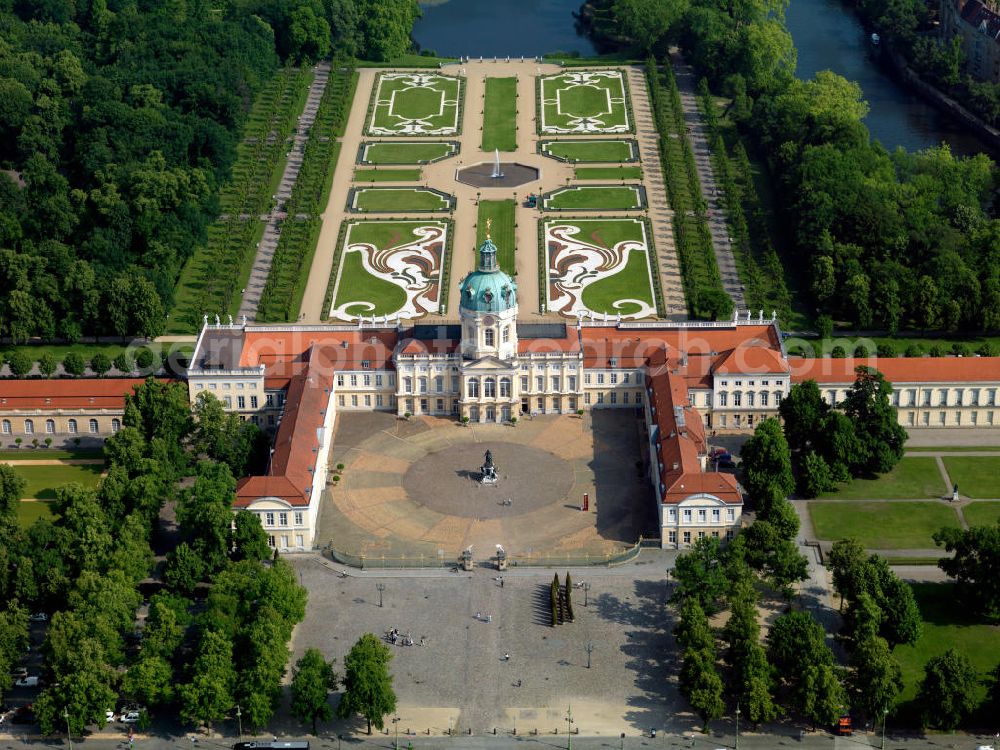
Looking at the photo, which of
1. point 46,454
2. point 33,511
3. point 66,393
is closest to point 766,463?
point 33,511

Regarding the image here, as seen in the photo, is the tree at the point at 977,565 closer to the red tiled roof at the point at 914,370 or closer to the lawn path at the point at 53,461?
the red tiled roof at the point at 914,370

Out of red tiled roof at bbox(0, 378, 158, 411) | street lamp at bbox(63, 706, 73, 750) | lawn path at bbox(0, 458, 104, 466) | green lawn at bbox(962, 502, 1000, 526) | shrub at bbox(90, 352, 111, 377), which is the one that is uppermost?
shrub at bbox(90, 352, 111, 377)

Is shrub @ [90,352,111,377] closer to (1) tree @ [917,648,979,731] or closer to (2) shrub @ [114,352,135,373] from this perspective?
(2) shrub @ [114,352,135,373]

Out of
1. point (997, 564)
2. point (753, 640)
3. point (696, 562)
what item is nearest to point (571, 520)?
point (696, 562)

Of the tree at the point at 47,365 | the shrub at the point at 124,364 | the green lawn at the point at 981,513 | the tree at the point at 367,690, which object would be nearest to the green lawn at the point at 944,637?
the green lawn at the point at 981,513

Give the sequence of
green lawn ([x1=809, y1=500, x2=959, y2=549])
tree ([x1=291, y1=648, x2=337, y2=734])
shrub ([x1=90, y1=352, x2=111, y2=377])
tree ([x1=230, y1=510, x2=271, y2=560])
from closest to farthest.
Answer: tree ([x1=291, y1=648, x2=337, y2=734]) → tree ([x1=230, y1=510, x2=271, y2=560]) → green lawn ([x1=809, y1=500, x2=959, y2=549]) → shrub ([x1=90, y1=352, x2=111, y2=377])

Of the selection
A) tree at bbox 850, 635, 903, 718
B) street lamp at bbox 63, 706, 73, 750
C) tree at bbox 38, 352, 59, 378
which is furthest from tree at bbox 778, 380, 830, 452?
tree at bbox 38, 352, 59, 378

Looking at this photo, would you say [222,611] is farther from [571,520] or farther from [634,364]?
[634,364]
